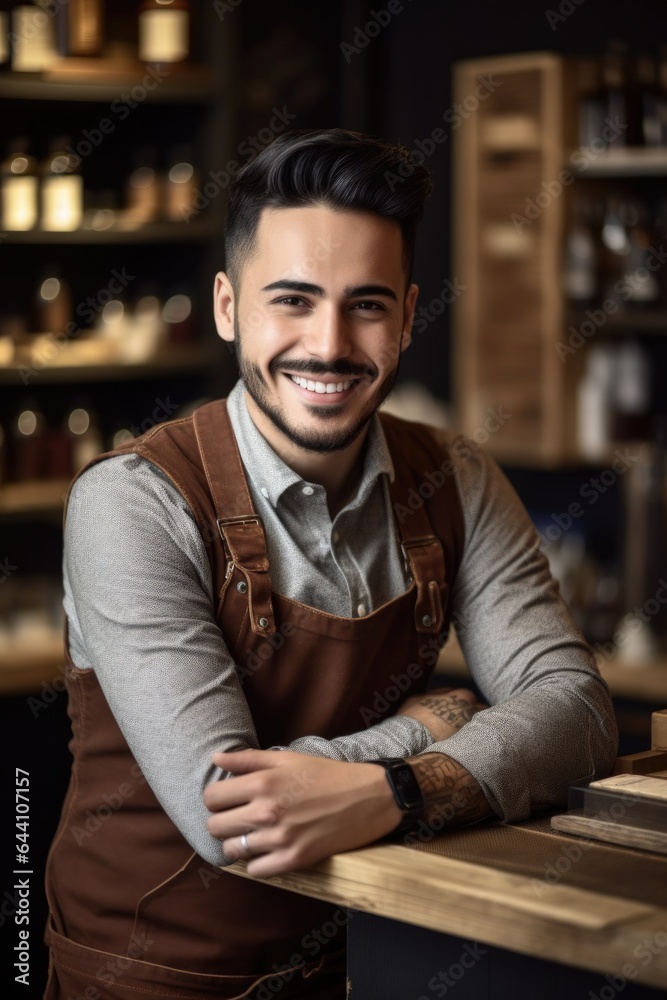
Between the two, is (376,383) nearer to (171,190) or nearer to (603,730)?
(603,730)

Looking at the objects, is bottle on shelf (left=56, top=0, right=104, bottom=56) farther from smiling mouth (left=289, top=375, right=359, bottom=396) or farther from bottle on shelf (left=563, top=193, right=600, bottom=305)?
smiling mouth (left=289, top=375, right=359, bottom=396)

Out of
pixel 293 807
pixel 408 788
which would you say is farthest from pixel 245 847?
pixel 408 788

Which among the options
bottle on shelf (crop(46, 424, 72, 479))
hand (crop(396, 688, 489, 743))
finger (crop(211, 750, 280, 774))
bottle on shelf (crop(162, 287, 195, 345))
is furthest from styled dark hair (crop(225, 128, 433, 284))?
bottle on shelf (crop(162, 287, 195, 345))

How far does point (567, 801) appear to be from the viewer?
5.48 feet

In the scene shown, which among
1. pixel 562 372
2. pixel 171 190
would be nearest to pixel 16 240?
pixel 171 190

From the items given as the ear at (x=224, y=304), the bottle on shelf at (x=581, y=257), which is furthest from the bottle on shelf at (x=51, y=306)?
the ear at (x=224, y=304)

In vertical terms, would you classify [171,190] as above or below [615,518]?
above

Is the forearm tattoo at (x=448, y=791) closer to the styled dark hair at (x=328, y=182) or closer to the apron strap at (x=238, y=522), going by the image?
the apron strap at (x=238, y=522)

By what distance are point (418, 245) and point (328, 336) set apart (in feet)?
9.49

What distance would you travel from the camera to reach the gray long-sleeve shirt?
159cm

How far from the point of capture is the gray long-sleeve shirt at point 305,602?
5.23 ft

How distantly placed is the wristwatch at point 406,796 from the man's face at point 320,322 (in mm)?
500

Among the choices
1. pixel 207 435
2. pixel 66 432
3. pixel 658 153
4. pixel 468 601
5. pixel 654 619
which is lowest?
pixel 654 619

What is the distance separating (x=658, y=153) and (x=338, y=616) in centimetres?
238
